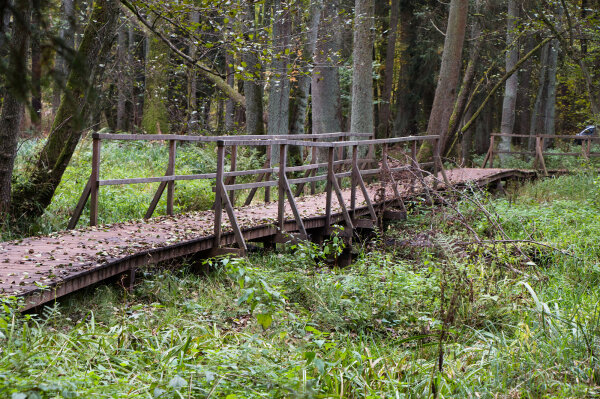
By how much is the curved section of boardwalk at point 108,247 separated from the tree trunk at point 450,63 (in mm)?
6110

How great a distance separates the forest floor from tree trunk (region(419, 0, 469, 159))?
24.0 feet

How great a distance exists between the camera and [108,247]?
7.18 meters

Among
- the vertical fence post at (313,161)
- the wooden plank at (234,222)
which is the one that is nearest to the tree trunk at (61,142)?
the wooden plank at (234,222)

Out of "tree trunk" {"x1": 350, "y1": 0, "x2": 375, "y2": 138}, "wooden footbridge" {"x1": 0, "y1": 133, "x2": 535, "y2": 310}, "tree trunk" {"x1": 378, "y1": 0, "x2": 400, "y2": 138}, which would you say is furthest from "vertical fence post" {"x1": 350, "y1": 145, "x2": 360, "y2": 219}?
"tree trunk" {"x1": 378, "y1": 0, "x2": 400, "y2": 138}

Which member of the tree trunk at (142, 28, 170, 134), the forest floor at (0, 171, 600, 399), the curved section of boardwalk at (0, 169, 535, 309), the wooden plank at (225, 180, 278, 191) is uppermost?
the tree trunk at (142, 28, 170, 134)

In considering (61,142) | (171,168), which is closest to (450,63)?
(171,168)

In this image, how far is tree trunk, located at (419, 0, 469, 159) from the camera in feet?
49.4

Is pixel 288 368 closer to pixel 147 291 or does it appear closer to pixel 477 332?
pixel 477 332

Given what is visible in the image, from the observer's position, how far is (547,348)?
5004mm

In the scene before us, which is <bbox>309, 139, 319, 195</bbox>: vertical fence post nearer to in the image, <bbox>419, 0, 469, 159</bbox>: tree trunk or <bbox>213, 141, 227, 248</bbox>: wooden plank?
<bbox>213, 141, 227, 248</bbox>: wooden plank

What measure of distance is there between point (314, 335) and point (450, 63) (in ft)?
37.8

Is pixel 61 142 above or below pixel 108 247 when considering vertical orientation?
above

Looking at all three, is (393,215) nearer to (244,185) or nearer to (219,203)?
(244,185)

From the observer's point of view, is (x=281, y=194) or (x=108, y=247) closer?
(x=108, y=247)
